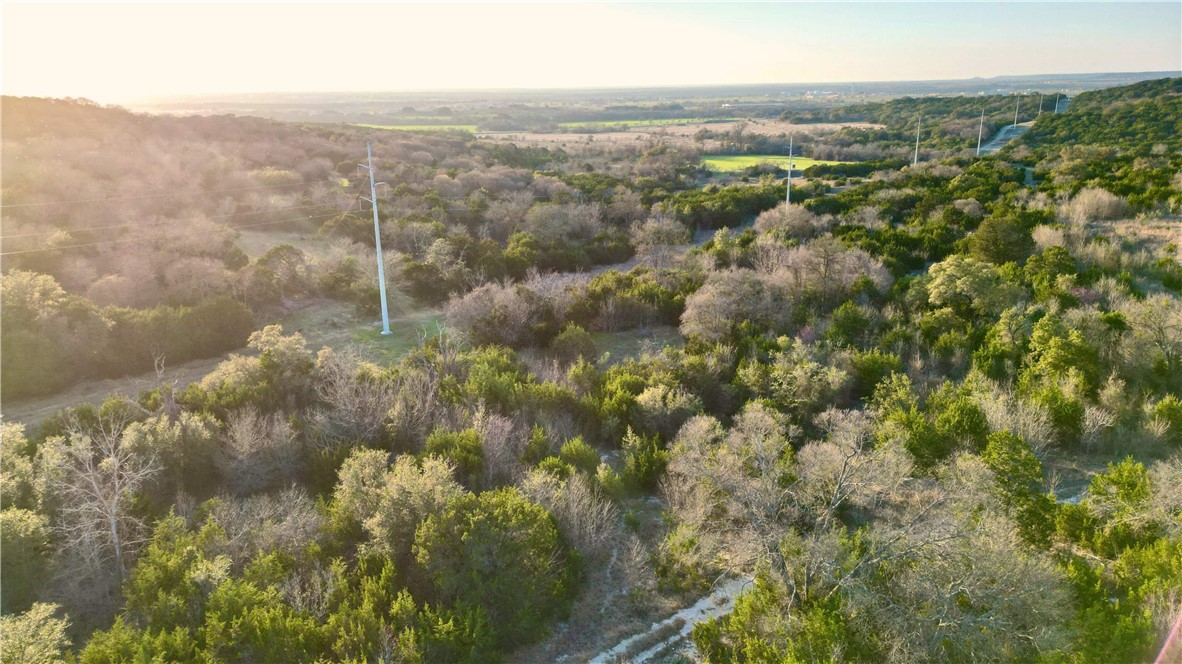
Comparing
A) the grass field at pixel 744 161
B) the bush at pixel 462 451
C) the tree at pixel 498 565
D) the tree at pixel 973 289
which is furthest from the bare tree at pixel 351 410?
the grass field at pixel 744 161

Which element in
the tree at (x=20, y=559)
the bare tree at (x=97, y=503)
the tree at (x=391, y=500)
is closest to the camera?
the tree at (x=20, y=559)

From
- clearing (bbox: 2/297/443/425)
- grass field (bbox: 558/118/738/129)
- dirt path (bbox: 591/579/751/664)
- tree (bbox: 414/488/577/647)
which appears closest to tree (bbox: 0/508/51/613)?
tree (bbox: 414/488/577/647)

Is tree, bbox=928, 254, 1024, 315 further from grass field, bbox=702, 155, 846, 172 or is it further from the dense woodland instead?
grass field, bbox=702, 155, 846, 172

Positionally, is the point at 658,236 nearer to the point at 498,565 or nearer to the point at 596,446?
the point at 596,446

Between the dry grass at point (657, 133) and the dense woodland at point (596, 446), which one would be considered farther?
the dry grass at point (657, 133)

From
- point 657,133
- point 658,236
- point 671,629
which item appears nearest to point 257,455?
point 671,629

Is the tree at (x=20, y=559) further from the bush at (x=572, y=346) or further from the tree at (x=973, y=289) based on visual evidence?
the tree at (x=973, y=289)
